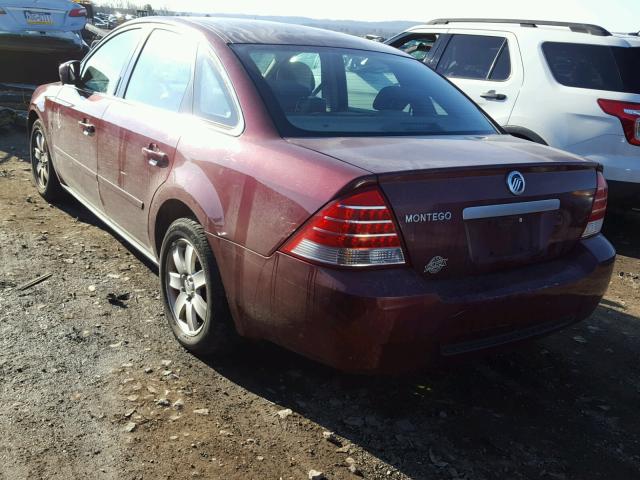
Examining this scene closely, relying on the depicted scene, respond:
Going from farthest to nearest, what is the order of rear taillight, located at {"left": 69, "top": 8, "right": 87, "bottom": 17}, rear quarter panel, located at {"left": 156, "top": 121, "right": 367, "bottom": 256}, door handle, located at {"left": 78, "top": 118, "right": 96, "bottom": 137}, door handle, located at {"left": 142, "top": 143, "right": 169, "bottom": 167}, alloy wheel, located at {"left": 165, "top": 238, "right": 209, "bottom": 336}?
rear taillight, located at {"left": 69, "top": 8, "right": 87, "bottom": 17} → door handle, located at {"left": 78, "top": 118, "right": 96, "bottom": 137} → door handle, located at {"left": 142, "top": 143, "right": 169, "bottom": 167} → alloy wheel, located at {"left": 165, "top": 238, "right": 209, "bottom": 336} → rear quarter panel, located at {"left": 156, "top": 121, "right": 367, "bottom": 256}

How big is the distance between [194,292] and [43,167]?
3.28 m

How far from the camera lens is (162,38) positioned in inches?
163

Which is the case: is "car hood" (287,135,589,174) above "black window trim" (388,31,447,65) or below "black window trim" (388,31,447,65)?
below

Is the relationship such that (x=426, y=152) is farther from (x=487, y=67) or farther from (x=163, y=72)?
(x=487, y=67)

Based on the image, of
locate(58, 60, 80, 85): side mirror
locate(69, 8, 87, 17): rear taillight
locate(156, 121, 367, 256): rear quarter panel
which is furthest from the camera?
locate(69, 8, 87, 17): rear taillight

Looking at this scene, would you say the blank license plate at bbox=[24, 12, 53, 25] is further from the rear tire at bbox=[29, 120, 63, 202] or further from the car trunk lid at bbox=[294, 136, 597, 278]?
the car trunk lid at bbox=[294, 136, 597, 278]

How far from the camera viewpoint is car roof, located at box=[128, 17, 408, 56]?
3.68 meters

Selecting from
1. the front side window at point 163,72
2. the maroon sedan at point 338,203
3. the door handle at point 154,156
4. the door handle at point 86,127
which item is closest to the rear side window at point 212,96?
the maroon sedan at point 338,203

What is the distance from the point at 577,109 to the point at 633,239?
1.46 meters

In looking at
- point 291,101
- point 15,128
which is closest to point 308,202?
point 291,101

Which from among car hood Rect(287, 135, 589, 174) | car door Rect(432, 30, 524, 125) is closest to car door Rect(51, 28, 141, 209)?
car hood Rect(287, 135, 589, 174)

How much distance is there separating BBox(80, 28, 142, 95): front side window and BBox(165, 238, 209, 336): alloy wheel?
1591mm

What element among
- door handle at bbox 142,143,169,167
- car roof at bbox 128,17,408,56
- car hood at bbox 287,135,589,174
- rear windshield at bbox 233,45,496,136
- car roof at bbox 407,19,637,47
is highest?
car roof at bbox 407,19,637,47

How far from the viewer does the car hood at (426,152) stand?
2709mm
